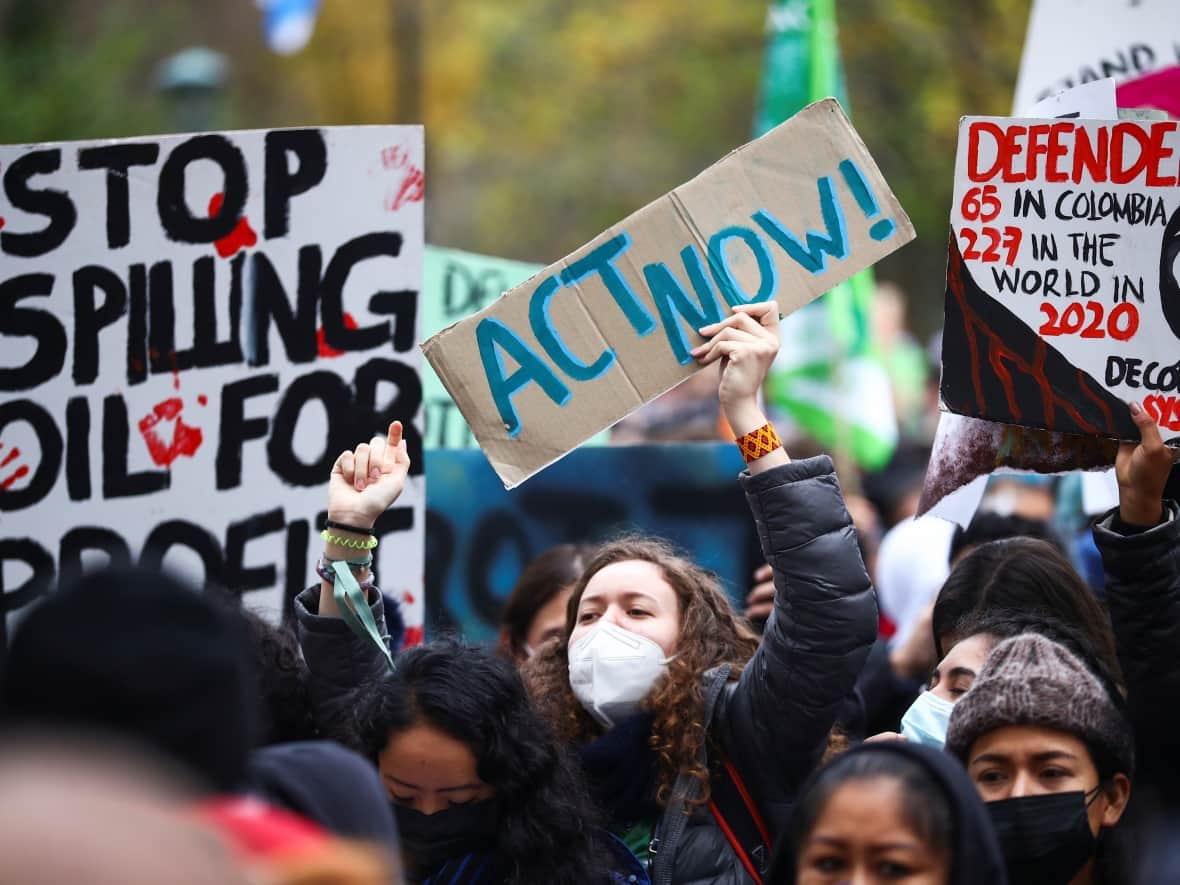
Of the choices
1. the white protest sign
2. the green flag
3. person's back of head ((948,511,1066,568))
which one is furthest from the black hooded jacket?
the green flag

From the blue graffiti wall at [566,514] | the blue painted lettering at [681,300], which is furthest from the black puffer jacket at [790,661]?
the blue graffiti wall at [566,514]

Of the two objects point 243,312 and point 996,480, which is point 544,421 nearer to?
point 243,312

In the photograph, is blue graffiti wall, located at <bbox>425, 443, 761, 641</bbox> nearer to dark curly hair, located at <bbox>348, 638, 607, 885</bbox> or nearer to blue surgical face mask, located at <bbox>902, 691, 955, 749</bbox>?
blue surgical face mask, located at <bbox>902, 691, 955, 749</bbox>

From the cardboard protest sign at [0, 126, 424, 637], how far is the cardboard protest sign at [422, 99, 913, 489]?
696 millimetres

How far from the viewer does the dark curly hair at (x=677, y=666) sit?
3053 mm

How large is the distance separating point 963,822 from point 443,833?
99 centimetres

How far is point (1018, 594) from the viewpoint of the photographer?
3.53 m

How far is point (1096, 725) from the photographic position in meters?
2.83

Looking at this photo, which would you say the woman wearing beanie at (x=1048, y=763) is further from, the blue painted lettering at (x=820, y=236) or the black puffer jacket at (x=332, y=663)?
the black puffer jacket at (x=332, y=663)

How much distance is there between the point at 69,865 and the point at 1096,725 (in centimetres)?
212

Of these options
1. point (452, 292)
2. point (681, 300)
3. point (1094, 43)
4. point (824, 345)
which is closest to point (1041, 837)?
point (681, 300)

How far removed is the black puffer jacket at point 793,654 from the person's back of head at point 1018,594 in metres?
0.56

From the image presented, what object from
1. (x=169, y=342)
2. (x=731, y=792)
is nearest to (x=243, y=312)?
(x=169, y=342)

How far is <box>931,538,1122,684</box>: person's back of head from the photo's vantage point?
342 cm
